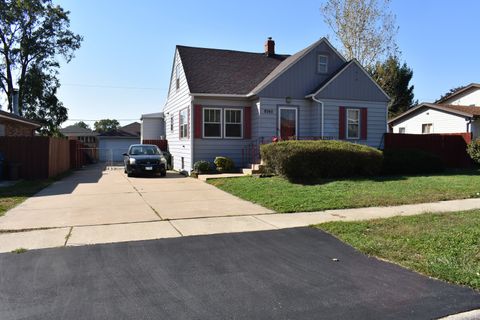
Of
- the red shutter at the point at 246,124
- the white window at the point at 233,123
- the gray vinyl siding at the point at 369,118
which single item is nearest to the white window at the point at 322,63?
the gray vinyl siding at the point at 369,118

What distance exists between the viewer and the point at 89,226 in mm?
8203

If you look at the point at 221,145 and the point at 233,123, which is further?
the point at 233,123

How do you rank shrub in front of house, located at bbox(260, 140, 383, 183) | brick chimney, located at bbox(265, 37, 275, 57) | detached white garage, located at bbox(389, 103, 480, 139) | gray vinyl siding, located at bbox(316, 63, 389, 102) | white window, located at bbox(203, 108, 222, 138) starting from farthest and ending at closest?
detached white garage, located at bbox(389, 103, 480, 139), brick chimney, located at bbox(265, 37, 275, 57), gray vinyl siding, located at bbox(316, 63, 389, 102), white window, located at bbox(203, 108, 222, 138), shrub in front of house, located at bbox(260, 140, 383, 183)

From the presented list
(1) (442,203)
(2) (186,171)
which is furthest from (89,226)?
(2) (186,171)

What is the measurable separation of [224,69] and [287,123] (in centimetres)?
441

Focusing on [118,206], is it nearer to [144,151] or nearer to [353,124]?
[144,151]

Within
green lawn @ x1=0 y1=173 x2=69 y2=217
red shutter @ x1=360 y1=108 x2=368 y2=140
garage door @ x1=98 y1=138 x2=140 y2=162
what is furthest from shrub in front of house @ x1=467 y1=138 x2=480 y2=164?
garage door @ x1=98 y1=138 x2=140 y2=162

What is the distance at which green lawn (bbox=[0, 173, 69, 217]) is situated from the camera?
10836mm

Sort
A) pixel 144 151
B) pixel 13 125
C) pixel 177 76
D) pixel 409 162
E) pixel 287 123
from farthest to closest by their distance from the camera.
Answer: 1. pixel 13 125
2. pixel 177 76
3. pixel 144 151
4. pixel 287 123
5. pixel 409 162

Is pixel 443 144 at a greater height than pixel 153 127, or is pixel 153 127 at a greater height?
pixel 153 127

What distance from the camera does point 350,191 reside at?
11883 mm

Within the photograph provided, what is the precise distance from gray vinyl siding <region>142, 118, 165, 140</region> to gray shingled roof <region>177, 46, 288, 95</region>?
10742 mm

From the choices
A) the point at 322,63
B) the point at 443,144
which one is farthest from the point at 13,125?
the point at 443,144

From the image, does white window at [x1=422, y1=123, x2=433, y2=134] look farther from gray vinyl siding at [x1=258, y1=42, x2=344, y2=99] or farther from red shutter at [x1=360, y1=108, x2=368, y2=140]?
gray vinyl siding at [x1=258, y1=42, x2=344, y2=99]
